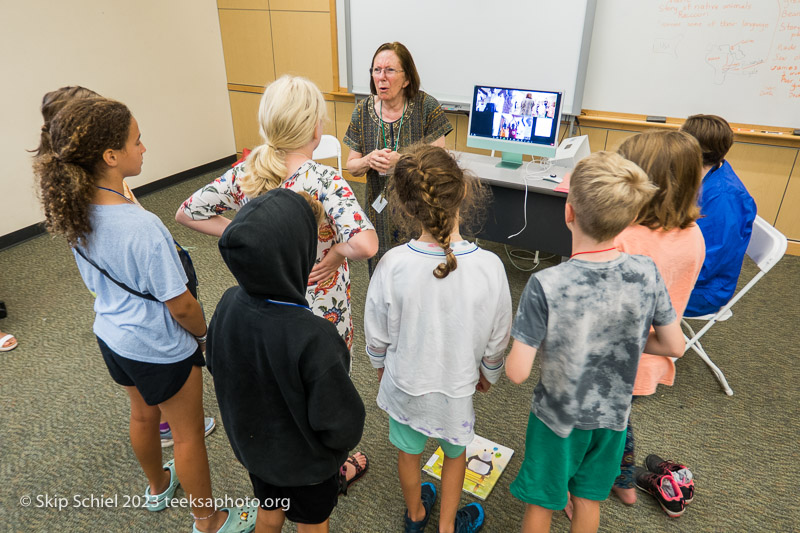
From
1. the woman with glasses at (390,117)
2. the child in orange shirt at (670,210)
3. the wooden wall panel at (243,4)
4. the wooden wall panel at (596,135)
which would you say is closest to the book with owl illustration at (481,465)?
the child in orange shirt at (670,210)

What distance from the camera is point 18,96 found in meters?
3.63

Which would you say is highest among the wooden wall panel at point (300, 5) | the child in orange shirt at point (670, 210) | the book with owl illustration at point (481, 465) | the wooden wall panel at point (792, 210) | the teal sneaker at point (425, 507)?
the wooden wall panel at point (300, 5)

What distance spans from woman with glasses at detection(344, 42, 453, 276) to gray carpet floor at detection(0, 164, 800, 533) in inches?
39.4

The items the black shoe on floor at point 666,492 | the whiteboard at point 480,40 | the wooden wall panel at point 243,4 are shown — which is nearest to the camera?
the black shoe on floor at point 666,492

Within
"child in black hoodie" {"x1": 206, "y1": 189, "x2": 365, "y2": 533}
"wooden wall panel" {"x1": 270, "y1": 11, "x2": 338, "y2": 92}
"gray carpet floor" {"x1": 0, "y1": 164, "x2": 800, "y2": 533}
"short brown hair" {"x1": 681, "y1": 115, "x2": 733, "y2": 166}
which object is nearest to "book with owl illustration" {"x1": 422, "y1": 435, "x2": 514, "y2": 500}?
"gray carpet floor" {"x1": 0, "y1": 164, "x2": 800, "y2": 533}

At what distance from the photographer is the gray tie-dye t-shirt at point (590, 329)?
1.11 meters

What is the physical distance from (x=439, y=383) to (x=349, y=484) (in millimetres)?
786

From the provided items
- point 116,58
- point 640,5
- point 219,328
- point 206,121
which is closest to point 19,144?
point 116,58

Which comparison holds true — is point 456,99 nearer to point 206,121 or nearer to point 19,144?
point 206,121

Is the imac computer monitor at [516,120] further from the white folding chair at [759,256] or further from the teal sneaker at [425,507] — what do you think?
the teal sneaker at [425,507]

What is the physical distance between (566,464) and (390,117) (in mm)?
1715

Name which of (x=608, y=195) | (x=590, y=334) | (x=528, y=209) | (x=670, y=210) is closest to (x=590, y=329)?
(x=590, y=334)

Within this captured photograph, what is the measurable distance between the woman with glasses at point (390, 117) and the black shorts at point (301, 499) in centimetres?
138

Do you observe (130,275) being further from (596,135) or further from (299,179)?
(596,135)
